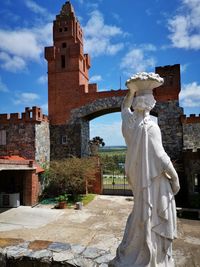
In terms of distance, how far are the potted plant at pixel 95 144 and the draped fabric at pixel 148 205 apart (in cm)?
1806

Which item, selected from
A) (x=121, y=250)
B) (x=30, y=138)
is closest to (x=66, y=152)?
(x=30, y=138)

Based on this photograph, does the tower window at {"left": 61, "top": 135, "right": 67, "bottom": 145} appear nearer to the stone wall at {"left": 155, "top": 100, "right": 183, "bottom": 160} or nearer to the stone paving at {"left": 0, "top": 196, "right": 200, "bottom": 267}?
the stone paving at {"left": 0, "top": 196, "right": 200, "bottom": 267}

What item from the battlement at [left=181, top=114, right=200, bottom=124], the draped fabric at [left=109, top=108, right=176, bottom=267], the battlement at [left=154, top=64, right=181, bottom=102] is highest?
the battlement at [left=154, top=64, right=181, bottom=102]

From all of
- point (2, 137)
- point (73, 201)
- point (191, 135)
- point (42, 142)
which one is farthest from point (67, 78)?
point (191, 135)

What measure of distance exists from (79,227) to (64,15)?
19.5 meters

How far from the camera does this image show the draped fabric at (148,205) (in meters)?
3.48

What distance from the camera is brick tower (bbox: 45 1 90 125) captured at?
21922 mm

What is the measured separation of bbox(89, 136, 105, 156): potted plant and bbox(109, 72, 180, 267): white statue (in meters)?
18.0

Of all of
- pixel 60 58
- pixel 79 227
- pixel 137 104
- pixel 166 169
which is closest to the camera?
pixel 166 169

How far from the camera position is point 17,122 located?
19625 mm

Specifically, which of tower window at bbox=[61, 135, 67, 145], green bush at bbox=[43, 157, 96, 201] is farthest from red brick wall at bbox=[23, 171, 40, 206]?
tower window at bbox=[61, 135, 67, 145]

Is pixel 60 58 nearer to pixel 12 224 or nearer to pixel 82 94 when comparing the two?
pixel 82 94

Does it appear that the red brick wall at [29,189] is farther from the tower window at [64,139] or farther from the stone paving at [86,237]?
the tower window at [64,139]

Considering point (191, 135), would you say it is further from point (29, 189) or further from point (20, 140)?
point (20, 140)
